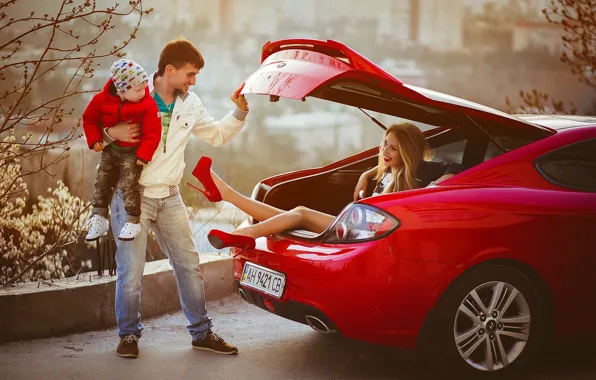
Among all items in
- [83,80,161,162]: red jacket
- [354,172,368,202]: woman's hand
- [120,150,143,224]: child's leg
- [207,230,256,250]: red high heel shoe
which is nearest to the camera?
[83,80,161,162]: red jacket

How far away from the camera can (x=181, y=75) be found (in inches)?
203

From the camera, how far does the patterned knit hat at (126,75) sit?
4.80m

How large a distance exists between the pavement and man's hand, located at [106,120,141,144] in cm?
128

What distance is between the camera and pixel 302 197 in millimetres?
6098

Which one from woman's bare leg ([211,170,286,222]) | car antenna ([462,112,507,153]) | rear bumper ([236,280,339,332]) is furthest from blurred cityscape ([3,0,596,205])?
car antenna ([462,112,507,153])

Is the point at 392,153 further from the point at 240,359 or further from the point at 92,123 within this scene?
the point at 92,123

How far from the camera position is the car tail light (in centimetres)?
450

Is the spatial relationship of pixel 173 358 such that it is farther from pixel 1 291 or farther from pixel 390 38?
pixel 390 38

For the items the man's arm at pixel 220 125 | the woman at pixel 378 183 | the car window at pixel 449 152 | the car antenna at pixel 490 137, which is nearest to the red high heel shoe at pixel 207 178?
the woman at pixel 378 183

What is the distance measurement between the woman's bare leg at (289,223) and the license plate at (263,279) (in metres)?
0.20

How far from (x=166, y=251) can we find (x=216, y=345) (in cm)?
64

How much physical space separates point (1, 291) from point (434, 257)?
9.13ft

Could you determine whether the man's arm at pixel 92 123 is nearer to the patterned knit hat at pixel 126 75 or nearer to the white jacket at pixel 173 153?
the patterned knit hat at pixel 126 75

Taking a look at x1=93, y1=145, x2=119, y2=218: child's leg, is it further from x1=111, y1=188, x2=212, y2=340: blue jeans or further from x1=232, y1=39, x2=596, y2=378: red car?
x1=232, y1=39, x2=596, y2=378: red car
